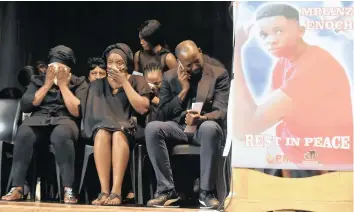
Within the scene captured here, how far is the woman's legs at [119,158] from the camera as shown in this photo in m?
2.77

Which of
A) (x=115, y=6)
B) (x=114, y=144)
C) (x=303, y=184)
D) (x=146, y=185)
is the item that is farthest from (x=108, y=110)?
(x=303, y=184)

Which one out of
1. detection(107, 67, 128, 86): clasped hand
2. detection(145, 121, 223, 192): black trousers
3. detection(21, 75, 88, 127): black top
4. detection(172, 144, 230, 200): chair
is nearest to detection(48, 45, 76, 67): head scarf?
detection(21, 75, 88, 127): black top

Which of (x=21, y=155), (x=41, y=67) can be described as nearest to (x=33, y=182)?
(x=21, y=155)

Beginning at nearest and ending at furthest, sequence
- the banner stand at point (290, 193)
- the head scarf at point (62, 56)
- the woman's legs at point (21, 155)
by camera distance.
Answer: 1. the banner stand at point (290, 193)
2. the woman's legs at point (21, 155)
3. the head scarf at point (62, 56)

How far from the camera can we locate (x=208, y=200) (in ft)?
8.67

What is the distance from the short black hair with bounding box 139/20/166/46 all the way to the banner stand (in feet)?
4.18

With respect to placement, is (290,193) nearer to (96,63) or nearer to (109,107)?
(109,107)

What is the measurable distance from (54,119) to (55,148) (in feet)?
0.66

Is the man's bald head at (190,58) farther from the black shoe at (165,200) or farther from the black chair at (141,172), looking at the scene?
the black shoe at (165,200)

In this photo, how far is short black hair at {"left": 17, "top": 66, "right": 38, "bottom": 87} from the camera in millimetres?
3498

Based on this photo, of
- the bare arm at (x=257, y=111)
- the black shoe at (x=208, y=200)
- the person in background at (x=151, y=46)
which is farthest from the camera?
the person in background at (x=151, y=46)

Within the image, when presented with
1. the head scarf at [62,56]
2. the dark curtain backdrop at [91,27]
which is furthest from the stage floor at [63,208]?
the dark curtain backdrop at [91,27]

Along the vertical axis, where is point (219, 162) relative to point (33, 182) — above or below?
above

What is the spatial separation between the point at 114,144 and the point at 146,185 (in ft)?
1.13
